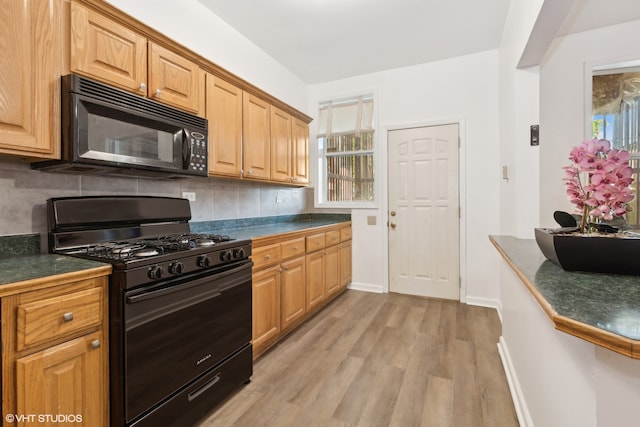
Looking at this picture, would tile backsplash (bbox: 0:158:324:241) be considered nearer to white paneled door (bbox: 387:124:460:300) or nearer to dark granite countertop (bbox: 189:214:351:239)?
dark granite countertop (bbox: 189:214:351:239)

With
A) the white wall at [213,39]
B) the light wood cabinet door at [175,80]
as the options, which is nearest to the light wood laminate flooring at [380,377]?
the light wood cabinet door at [175,80]

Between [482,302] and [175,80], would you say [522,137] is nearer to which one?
[482,302]

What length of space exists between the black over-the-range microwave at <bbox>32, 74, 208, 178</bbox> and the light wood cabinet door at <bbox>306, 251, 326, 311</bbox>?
137cm

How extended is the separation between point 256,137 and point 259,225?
3.20 ft

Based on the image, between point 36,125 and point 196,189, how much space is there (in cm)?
118

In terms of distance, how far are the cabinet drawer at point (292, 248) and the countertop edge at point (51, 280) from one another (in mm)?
1374

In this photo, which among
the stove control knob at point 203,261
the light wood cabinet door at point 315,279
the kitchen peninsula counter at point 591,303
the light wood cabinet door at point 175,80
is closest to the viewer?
the kitchen peninsula counter at point 591,303

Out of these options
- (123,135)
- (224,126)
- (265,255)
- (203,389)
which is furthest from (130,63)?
(203,389)

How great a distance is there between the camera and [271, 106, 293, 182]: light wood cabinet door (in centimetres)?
289

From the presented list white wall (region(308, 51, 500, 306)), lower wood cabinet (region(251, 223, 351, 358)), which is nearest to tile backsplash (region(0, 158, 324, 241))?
lower wood cabinet (region(251, 223, 351, 358))

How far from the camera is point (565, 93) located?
2312mm

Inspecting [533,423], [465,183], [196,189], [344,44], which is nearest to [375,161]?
[465,183]

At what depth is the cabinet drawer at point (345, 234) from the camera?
3.62m

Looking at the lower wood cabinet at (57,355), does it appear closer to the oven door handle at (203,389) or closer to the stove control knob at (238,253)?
the oven door handle at (203,389)
